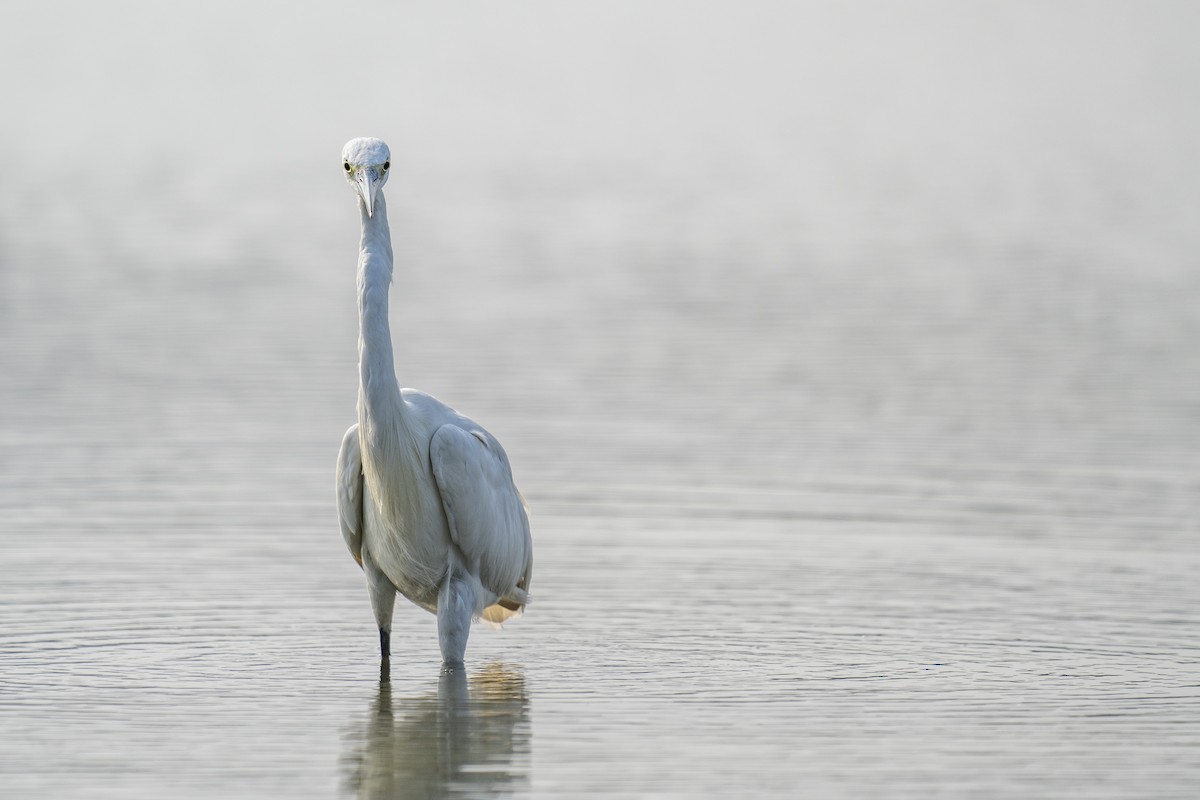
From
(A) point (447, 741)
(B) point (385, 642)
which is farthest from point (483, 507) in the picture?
(A) point (447, 741)

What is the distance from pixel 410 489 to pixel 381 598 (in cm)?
84

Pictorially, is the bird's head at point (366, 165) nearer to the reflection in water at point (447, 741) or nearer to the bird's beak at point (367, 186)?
the bird's beak at point (367, 186)

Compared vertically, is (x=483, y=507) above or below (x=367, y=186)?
below

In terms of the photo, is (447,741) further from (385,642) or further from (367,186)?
(367,186)

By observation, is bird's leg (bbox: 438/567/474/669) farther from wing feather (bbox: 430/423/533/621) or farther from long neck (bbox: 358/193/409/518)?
long neck (bbox: 358/193/409/518)

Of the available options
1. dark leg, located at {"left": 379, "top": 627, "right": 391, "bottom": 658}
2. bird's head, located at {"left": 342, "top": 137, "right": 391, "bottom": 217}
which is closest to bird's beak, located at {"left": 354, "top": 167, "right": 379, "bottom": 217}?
bird's head, located at {"left": 342, "top": 137, "right": 391, "bottom": 217}

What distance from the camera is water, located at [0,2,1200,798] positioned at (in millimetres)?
10305

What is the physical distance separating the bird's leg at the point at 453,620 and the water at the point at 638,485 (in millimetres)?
185

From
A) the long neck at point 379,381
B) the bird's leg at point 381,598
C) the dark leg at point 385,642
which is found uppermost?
the long neck at point 379,381

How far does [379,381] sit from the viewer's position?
1111cm

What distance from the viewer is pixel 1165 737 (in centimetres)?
1032

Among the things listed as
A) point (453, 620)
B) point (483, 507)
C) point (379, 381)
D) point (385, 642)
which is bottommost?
point (385, 642)

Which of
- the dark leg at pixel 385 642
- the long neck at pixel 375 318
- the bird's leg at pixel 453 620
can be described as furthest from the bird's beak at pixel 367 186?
the dark leg at pixel 385 642

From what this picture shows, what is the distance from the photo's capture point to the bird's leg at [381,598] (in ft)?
39.2
